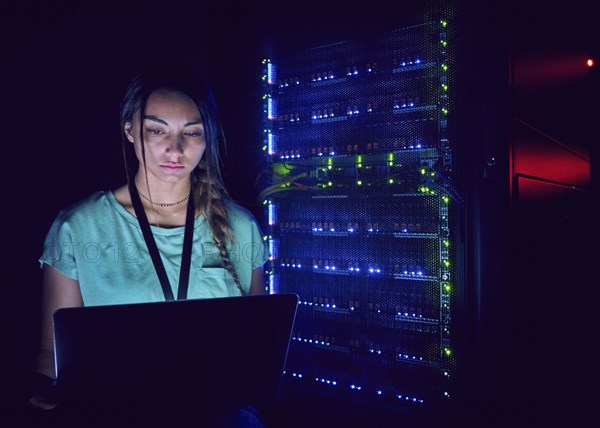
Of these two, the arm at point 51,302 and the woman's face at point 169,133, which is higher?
the woman's face at point 169,133

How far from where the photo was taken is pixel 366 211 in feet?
6.93

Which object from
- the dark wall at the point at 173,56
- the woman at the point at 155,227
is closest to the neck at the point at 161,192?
the woman at the point at 155,227

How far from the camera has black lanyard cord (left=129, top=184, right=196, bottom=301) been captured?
1666mm

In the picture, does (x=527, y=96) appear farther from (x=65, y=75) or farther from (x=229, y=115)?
(x=65, y=75)

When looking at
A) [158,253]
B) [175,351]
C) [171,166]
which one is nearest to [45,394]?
[175,351]

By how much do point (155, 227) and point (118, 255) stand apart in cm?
19

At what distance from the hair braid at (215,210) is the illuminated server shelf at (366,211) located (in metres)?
0.37

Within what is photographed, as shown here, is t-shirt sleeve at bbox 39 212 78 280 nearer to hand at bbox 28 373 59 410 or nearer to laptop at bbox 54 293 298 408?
hand at bbox 28 373 59 410

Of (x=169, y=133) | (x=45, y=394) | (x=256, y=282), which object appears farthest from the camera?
(x=256, y=282)

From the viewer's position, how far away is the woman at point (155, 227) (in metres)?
1.70

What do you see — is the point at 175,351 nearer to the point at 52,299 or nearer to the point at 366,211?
the point at 52,299

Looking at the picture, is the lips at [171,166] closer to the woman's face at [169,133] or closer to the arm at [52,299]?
the woman's face at [169,133]

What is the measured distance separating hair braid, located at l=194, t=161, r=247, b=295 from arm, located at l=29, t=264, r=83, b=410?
2.01 feet

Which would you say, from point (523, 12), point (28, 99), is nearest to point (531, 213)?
point (523, 12)
